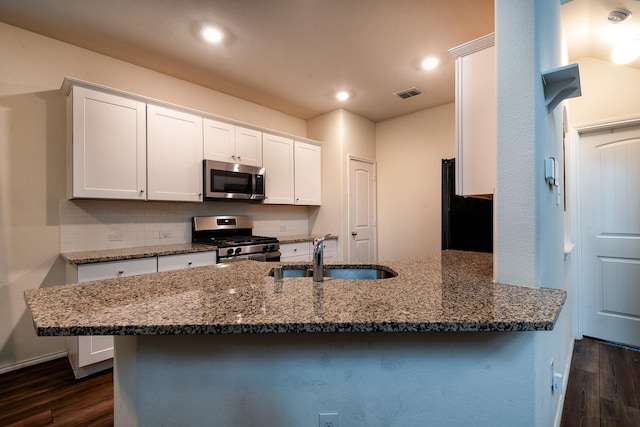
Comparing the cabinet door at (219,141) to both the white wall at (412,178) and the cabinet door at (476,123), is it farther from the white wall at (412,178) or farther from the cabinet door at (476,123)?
the cabinet door at (476,123)

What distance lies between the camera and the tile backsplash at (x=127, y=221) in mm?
2637

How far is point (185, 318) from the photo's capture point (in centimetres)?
85

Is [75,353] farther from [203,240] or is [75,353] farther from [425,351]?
[425,351]

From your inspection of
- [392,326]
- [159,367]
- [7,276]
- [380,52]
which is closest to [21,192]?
[7,276]

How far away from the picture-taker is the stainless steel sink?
1708 millimetres

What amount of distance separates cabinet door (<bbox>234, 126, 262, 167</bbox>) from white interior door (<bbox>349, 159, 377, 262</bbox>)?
4.46ft

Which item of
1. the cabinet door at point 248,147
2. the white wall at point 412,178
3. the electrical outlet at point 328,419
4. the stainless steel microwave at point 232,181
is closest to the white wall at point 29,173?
the stainless steel microwave at point 232,181

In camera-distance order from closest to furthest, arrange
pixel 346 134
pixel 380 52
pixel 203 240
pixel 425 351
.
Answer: pixel 425 351
pixel 380 52
pixel 203 240
pixel 346 134

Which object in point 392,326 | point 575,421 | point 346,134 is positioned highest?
point 346,134

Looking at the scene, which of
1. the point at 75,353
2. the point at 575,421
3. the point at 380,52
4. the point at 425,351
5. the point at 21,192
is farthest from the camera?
the point at 380,52

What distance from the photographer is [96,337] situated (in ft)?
7.52

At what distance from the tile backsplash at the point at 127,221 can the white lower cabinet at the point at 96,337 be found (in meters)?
0.39

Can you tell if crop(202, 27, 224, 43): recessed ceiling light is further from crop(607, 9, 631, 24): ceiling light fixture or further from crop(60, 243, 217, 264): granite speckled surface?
crop(607, 9, 631, 24): ceiling light fixture

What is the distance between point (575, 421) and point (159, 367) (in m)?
2.25
